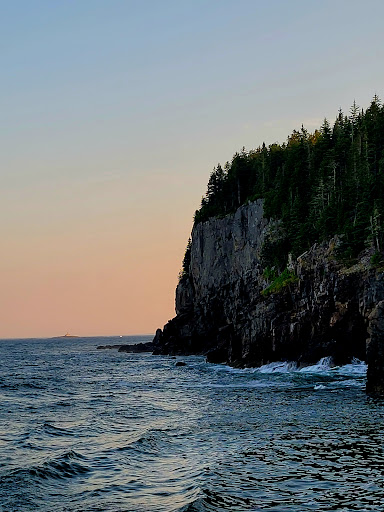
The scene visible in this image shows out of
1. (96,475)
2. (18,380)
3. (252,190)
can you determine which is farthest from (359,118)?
(96,475)

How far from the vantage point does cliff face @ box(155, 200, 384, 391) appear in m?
62.6

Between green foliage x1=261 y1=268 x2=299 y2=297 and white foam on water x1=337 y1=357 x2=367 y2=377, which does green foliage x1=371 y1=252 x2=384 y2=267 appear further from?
green foliage x1=261 y1=268 x2=299 y2=297

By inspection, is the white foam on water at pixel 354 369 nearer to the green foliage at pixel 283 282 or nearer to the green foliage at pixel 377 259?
the green foliage at pixel 377 259

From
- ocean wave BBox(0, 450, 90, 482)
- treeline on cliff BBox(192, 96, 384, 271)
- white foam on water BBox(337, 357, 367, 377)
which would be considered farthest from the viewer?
treeline on cliff BBox(192, 96, 384, 271)

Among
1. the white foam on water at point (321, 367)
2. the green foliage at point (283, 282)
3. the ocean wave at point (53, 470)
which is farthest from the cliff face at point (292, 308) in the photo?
the ocean wave at point (53, 470)

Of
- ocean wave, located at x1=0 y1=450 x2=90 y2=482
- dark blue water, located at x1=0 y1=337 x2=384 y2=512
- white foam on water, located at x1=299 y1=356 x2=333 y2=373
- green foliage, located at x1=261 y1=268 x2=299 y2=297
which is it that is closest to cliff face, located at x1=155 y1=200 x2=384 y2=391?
green foliage, located at x1=261 y1=268 x2=299 y2=297

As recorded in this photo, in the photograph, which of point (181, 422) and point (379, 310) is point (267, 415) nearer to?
point (181, 422)

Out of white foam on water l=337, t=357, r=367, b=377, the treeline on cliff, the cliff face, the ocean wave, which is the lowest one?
the ocean wave

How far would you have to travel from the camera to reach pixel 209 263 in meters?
123

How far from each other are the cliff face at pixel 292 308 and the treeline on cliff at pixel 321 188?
371 cm

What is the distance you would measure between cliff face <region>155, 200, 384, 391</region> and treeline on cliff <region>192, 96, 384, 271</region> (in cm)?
371

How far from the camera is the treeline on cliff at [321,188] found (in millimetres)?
75812

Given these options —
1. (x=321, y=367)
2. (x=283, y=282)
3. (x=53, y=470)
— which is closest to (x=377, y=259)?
(x=321, y=367)

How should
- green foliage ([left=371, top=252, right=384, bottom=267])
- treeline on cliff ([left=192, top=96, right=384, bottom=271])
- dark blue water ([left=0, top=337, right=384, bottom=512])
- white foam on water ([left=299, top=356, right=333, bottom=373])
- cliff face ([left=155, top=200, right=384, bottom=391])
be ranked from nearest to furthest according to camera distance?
dark blue water ([left=0, top=337, right=384, bottom=512]) → cliff face ([left=155, top=200, right=384, bottom=391]) → white foam on water ([left=299, top=356, right=333, bottom=373]) → green foliage ([left=371, top=252, right=384, bottom=267]) → treeline on cliff ([left=192, top=96, right=384, bottom=271])
